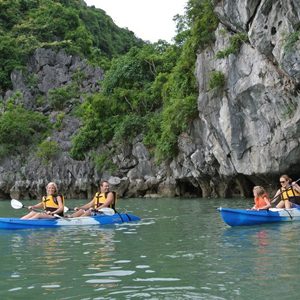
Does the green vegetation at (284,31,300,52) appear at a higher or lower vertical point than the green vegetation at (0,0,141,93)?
lower

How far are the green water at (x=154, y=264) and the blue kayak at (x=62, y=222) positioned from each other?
862 millimetres

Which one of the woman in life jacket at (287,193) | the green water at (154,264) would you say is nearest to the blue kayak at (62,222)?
the green water at (154,264)

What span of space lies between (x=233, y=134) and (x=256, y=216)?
34.8ft

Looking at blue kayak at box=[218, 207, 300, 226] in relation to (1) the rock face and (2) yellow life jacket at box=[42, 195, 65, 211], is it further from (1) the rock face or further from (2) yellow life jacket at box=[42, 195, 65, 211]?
(1) the rock face

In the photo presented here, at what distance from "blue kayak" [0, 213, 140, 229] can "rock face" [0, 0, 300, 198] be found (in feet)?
27.3

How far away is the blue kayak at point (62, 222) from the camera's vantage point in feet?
43.1

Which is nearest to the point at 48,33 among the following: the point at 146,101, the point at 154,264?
the point at 146,101

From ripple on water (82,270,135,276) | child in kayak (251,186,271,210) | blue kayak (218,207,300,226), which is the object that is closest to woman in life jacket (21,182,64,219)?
blue kayak (218,207,300,226)

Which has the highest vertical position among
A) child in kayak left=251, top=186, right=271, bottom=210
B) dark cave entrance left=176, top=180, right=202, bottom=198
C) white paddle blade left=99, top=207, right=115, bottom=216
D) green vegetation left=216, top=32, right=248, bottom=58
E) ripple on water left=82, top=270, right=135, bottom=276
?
green vegetation left=216, top=32, right=248, bottom=58

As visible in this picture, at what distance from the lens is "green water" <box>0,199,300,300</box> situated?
589 cm

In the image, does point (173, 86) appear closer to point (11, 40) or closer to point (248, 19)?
point (248, 19)

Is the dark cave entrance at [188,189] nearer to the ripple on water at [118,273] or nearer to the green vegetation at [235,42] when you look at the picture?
the green vegetation at [235,42]

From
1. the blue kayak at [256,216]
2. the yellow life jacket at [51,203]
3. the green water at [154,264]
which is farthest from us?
the yellow life jacket at [51,203]

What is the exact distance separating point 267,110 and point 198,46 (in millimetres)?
6887
